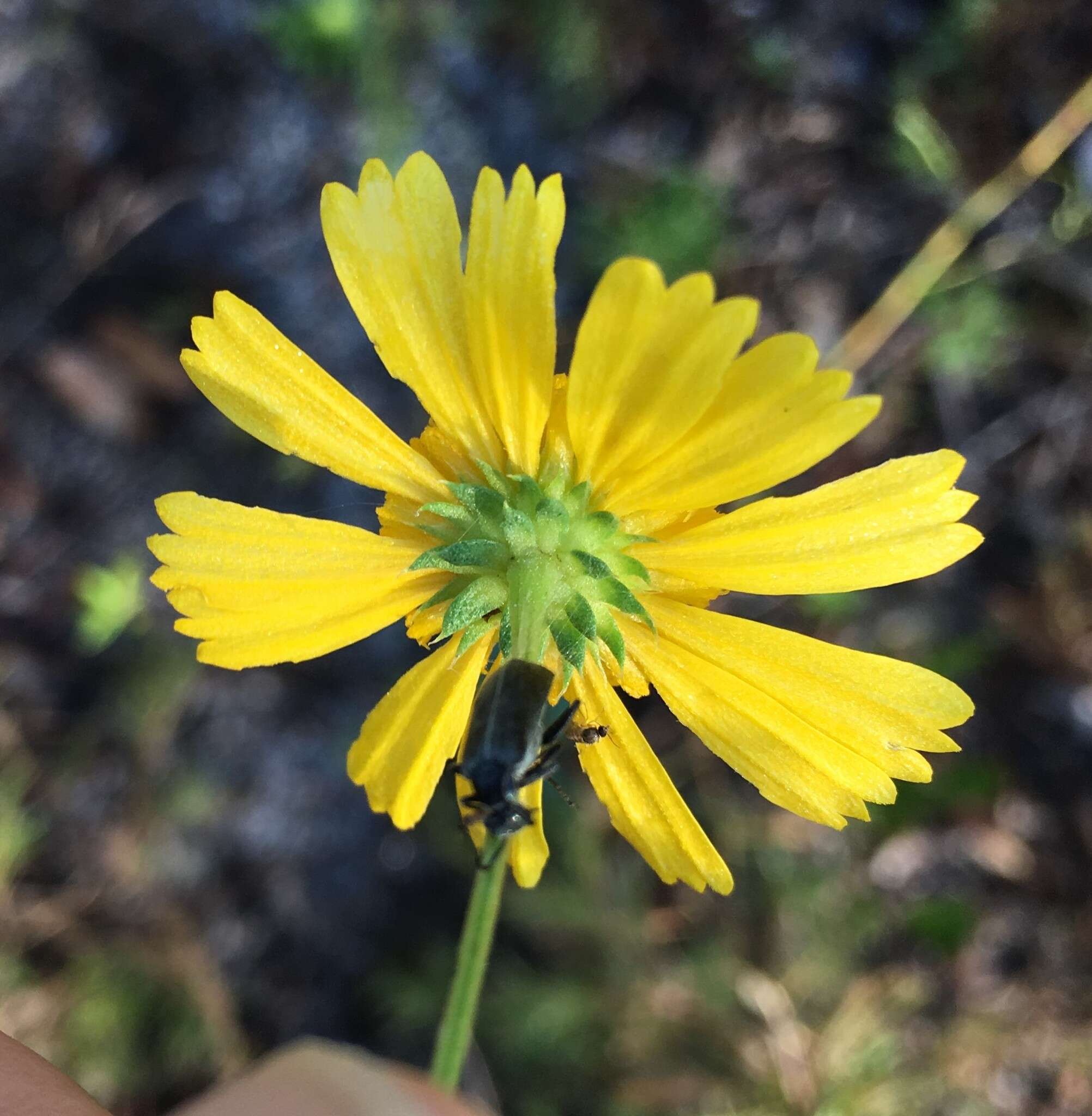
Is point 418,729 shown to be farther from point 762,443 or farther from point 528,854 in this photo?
point 762,443

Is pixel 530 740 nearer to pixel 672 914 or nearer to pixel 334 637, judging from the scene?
pixel 334 637

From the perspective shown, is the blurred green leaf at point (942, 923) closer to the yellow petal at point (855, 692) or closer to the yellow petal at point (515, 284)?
the yellow petal at point (855, 692)

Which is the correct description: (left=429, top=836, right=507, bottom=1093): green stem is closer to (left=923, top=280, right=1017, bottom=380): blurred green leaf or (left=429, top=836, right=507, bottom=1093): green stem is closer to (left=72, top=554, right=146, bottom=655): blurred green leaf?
(left=72, top=554, right=146, bottom=655): blurred green leaf

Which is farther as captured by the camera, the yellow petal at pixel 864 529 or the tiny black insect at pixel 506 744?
the yellow petal at pixel 864 529

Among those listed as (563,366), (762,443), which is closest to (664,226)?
(563,366)

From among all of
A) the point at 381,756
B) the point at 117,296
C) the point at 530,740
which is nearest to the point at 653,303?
the point at 530,740

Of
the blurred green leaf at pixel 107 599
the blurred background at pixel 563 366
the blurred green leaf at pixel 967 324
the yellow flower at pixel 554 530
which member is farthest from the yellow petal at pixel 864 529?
the blurred green leaf at pixel 107 599
